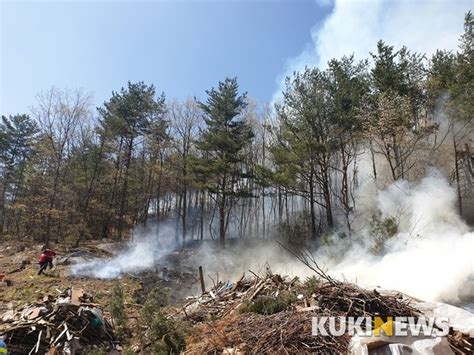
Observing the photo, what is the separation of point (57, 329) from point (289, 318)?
18.3ft

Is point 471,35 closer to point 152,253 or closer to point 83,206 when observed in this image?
point 152,253

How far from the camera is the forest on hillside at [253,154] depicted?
2247cm

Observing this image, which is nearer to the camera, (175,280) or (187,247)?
(175,280)

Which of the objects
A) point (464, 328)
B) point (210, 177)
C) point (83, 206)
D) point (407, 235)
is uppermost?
point (210, 177)

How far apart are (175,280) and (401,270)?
11.8m

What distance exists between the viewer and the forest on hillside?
22.5m

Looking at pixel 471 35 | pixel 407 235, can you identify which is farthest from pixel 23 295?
pixel 471 35

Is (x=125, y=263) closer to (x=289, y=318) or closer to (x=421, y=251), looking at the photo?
(x=421, y=251)

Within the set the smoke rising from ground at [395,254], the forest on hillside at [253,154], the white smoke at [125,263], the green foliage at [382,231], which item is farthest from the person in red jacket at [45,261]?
the green foliage at [382,231]

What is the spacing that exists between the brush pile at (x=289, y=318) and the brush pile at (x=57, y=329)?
7.20 ft

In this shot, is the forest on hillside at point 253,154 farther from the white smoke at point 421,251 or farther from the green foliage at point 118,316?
the green foliage at point 118,316

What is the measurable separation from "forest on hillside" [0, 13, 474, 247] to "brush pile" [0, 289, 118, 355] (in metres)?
13.2

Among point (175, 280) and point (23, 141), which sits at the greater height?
point (23, 141)

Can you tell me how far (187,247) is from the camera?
29188mm
